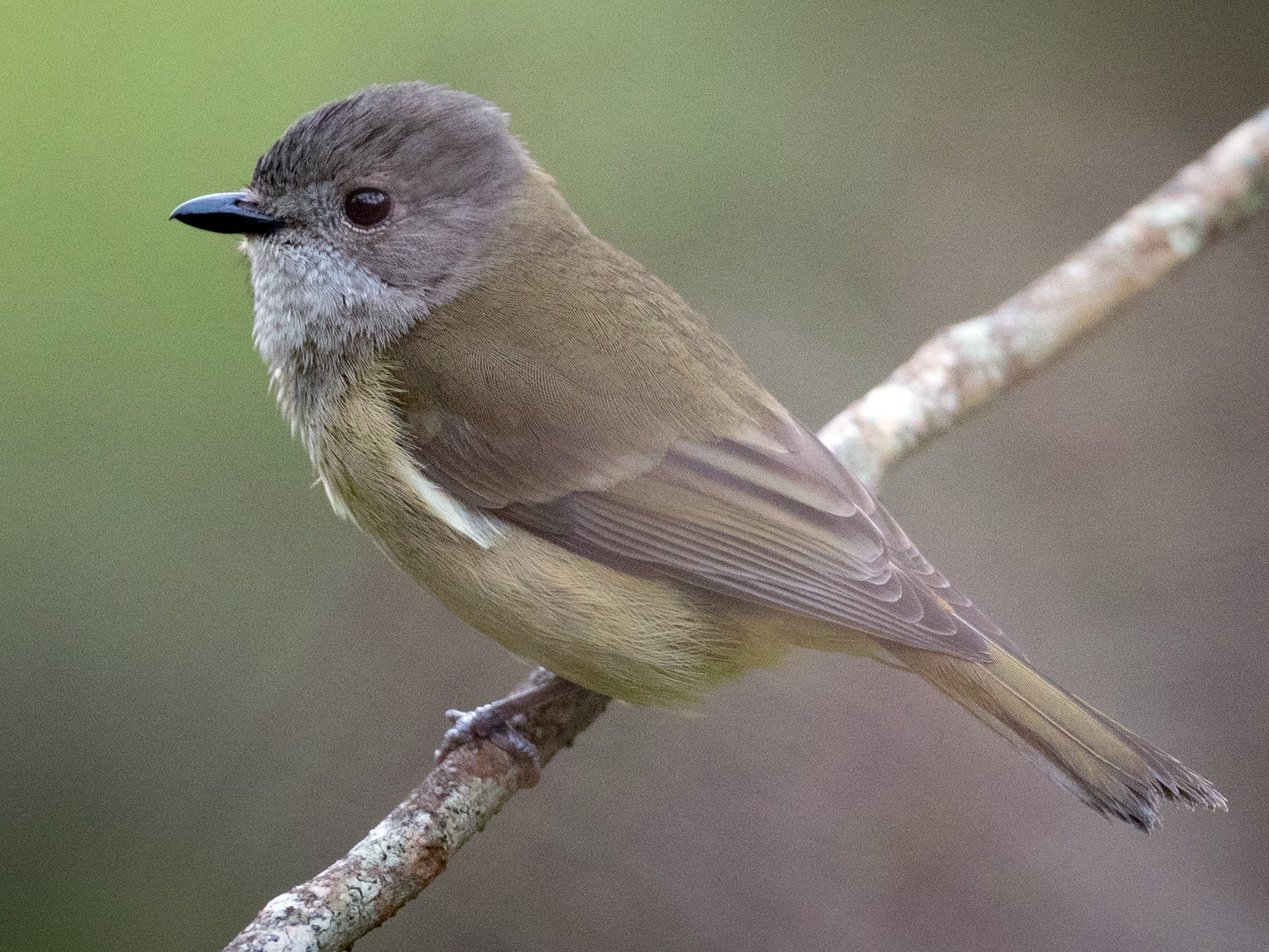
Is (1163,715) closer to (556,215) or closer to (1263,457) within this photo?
(1263,457)

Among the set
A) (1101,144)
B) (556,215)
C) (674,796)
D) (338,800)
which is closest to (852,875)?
(674,796)

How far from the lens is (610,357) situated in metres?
2.85

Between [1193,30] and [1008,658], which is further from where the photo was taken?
[1193,30]

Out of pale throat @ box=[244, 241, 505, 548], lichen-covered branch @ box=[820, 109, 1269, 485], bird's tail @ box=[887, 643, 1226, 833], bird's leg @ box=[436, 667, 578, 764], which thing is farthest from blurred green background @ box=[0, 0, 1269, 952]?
pale throat @ box=[244, 241, 505, 548]

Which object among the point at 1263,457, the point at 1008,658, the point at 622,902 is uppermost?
the point at 1263,457

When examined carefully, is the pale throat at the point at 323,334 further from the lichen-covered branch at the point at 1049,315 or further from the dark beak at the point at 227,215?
the lichen-covered branch at the point at 1049,315

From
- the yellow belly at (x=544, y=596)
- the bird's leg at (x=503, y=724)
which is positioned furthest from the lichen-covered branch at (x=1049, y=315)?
the bird's leg at (x=503, y=724)

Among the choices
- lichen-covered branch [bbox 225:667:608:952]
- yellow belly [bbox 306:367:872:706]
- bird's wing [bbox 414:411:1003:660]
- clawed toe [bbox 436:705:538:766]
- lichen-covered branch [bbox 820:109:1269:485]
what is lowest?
lichen-covered branch [bbox 225:667:608:952]

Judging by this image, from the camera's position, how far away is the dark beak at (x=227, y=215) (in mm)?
3006

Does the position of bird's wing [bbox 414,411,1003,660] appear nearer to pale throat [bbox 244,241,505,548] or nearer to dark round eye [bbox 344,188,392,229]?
pale throat [bbox 244,241,505,548]

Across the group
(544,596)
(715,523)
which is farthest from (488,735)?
(715,523)

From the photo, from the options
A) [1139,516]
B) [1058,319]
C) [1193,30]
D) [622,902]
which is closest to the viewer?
[1058,319]

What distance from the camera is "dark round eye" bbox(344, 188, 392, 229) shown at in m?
3.07

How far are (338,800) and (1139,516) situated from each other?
3.69 metres
